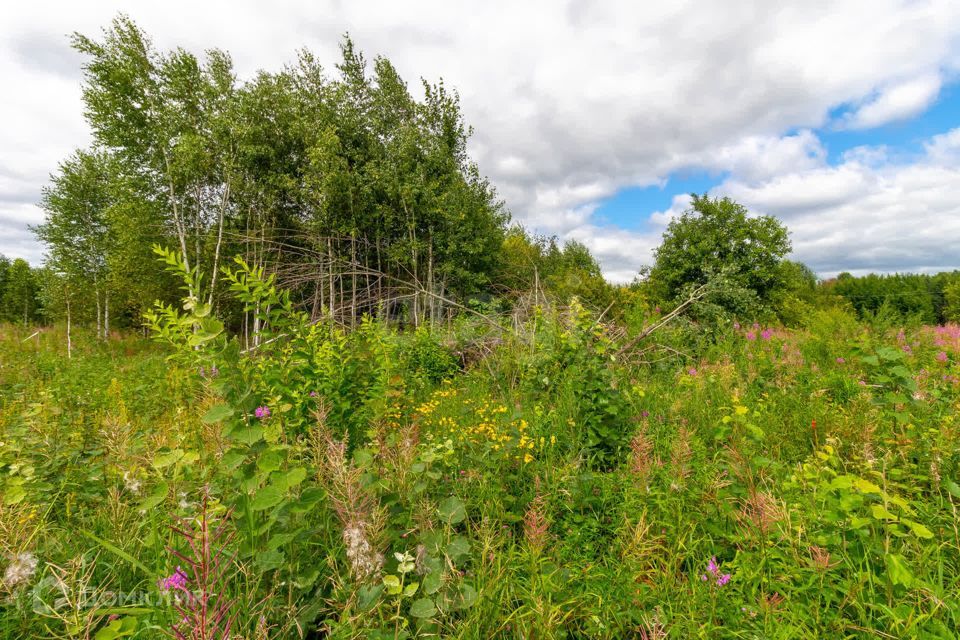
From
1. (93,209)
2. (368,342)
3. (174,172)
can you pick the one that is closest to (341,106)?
(174,172)

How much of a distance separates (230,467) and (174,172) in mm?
18796

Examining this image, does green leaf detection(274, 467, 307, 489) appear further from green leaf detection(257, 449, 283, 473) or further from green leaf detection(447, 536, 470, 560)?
green leaf detection(447, 536, 470, 560)

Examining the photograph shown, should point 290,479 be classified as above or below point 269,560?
above

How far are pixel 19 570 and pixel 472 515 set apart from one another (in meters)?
1.83

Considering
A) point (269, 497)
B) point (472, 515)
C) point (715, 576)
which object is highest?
point (269, 497)

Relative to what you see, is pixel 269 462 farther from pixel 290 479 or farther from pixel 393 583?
pixel 393 583

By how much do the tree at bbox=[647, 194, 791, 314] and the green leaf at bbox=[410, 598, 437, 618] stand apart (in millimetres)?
22872

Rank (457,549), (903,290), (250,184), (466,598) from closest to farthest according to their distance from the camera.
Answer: (466,598), (457,549), (250,184), (903,290)

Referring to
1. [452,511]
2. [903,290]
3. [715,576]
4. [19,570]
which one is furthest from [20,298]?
[903,290]

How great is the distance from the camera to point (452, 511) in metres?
1.48

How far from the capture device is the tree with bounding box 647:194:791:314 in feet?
71.2

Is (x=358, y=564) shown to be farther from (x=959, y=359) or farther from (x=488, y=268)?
(x=488, y=268)

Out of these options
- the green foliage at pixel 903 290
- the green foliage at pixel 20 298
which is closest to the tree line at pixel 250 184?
the green foliage at pixel 20 298

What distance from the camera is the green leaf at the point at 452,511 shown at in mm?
1443
